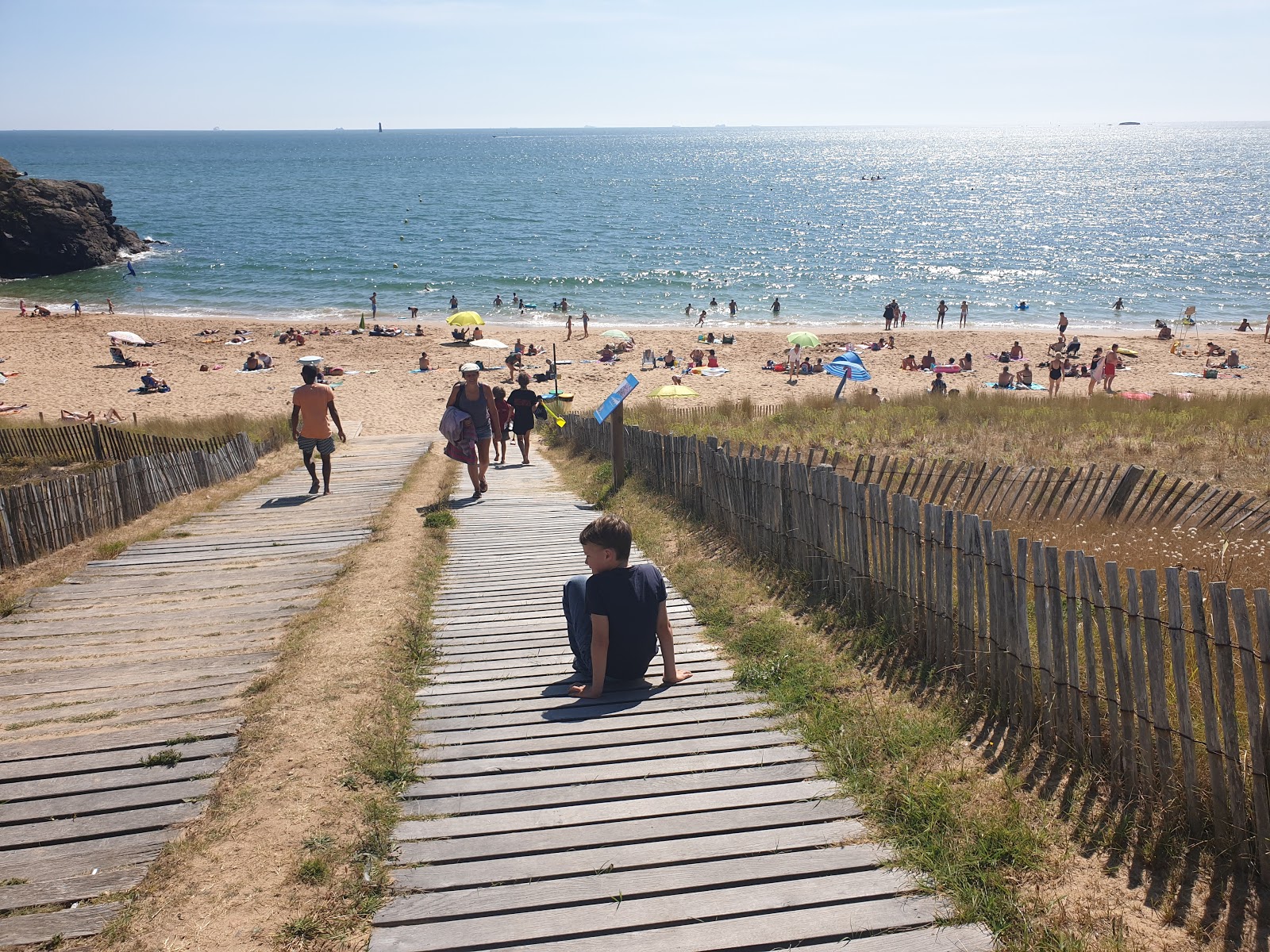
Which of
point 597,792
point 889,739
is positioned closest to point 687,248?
point 889,739

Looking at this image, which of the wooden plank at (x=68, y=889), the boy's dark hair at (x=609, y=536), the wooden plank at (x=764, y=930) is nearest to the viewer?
the wooden plank at (x=764, y=930)

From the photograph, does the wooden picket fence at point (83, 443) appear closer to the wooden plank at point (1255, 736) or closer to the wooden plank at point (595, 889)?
the wooden plank at point (595, 889)

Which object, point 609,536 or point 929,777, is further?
point 609,536

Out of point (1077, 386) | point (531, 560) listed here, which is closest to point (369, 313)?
point (1077, 386)

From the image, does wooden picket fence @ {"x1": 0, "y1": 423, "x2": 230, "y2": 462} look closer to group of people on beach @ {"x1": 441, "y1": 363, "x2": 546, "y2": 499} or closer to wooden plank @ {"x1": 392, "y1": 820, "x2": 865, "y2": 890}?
group of people on beach @ {"x1": 441, "y1": 363, "x2": 546, "y2": 499}

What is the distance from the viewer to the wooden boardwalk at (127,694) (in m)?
3.39

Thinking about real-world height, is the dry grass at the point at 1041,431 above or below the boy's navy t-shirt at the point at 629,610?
below

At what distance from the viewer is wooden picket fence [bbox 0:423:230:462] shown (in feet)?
45.0

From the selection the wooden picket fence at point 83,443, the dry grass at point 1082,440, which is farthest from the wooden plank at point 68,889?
the wooden picket fence at point 83,443

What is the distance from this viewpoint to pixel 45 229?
53.7 m

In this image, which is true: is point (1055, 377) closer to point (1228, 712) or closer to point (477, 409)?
point (477, 409)

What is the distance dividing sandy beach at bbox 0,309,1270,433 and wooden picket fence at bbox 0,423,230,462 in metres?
9.56

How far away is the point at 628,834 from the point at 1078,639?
2.60 metres

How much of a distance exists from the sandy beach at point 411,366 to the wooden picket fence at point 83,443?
9562 mm
